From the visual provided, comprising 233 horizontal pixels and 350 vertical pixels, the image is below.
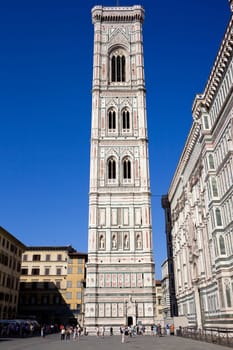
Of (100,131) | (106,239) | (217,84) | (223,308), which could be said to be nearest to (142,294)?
(106,239)

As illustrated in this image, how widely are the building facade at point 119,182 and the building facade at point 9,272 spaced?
1234 centimetres

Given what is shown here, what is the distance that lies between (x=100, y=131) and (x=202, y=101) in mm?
24822

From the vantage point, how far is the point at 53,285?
60969mm

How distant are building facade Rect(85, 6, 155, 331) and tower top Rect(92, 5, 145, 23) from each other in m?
0.15

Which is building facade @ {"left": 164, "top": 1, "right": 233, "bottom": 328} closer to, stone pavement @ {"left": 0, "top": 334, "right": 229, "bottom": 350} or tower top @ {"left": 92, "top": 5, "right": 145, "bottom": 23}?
stone pavement @ {"left": 0, "top": 334, "right": 229, "bottom": 350}

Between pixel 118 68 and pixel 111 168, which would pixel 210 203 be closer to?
pixel 111 168

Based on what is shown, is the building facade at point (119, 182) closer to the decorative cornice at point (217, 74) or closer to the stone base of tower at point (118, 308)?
the stone base of tower at point (118, 308)

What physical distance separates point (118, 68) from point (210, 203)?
36597 mm

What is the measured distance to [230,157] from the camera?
22797mm

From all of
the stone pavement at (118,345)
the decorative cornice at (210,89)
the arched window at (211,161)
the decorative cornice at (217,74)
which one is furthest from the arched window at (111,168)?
the stone pavement at (118,345)

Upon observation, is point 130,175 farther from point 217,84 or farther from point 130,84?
point 217,84

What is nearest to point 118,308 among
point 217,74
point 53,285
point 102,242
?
point 102,242

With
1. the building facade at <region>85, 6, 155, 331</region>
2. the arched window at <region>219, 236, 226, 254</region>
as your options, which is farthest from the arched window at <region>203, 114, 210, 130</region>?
the building facade at <region>85, 6, 155, 331</region>

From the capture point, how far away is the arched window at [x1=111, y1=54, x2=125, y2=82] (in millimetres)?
55312
